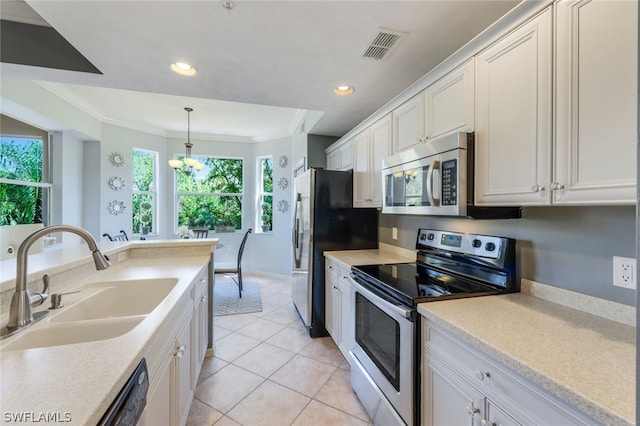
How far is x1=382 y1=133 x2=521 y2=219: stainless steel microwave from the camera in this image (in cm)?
148

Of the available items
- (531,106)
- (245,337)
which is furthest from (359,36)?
(245,337)

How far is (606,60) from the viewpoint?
0.94 metres

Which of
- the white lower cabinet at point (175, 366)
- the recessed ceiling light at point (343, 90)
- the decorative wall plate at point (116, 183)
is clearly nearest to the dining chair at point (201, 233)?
the decorative wall plate at point (116, 183)

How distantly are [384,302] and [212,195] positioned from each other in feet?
16.6

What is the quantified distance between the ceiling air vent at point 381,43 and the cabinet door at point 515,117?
530mm

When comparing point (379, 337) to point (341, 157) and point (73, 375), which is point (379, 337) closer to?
point (73, 375)

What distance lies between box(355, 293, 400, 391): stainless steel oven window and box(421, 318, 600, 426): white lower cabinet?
198mm

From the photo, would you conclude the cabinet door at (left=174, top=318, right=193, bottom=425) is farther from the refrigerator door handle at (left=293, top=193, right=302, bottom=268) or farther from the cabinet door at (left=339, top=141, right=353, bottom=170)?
the cabinet door at (left=339, top=141, right=353, bottom=170)

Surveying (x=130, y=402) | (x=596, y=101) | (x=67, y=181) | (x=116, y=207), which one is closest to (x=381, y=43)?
(x=596, y=101)

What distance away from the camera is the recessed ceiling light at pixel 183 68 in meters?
2.03

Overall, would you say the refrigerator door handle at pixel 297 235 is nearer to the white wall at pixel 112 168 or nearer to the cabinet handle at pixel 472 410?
the white wall at pixel 112 168

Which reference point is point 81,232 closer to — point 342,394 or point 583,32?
point 342,394

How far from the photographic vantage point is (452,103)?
162cm

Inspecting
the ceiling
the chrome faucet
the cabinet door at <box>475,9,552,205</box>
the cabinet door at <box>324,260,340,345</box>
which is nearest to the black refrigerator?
the cabinet door at <box>324,260,340,345</box>
